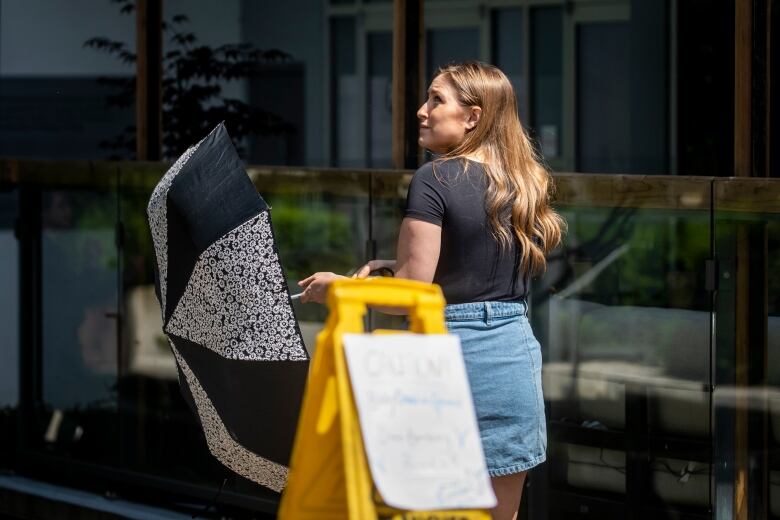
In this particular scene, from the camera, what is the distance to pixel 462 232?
12.3ft

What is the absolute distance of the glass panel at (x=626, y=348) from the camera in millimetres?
5105

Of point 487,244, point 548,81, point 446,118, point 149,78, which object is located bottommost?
point 487,244

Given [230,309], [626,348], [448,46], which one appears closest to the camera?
[230,309]

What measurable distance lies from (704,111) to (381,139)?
6.77 ft

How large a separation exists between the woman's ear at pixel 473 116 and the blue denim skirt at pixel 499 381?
46 centimetres

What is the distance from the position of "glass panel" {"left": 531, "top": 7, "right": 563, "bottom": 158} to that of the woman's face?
171 inches

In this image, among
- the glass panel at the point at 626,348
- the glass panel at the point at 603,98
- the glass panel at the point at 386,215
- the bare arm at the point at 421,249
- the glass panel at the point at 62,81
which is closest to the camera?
the bare arm at the point at 421,249

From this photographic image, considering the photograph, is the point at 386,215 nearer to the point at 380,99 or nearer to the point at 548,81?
the point at 380,99

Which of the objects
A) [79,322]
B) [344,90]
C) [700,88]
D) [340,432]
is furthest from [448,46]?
[340,432]

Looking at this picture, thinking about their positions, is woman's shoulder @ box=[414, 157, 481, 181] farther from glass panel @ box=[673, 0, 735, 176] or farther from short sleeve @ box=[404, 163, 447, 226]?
glass panel @ box=[673, 0, 735, 176]

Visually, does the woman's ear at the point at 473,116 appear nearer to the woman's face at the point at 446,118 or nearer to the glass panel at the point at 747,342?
the woman's face at the point at 446,118

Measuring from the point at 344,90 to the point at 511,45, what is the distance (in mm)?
1247

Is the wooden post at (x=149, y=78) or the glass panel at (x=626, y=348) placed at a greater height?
the wooden post at (x=149, y=78)

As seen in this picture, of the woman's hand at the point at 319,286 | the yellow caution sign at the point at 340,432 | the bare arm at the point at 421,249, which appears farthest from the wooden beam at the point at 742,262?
the yellow caution sign at the point at 340,432
